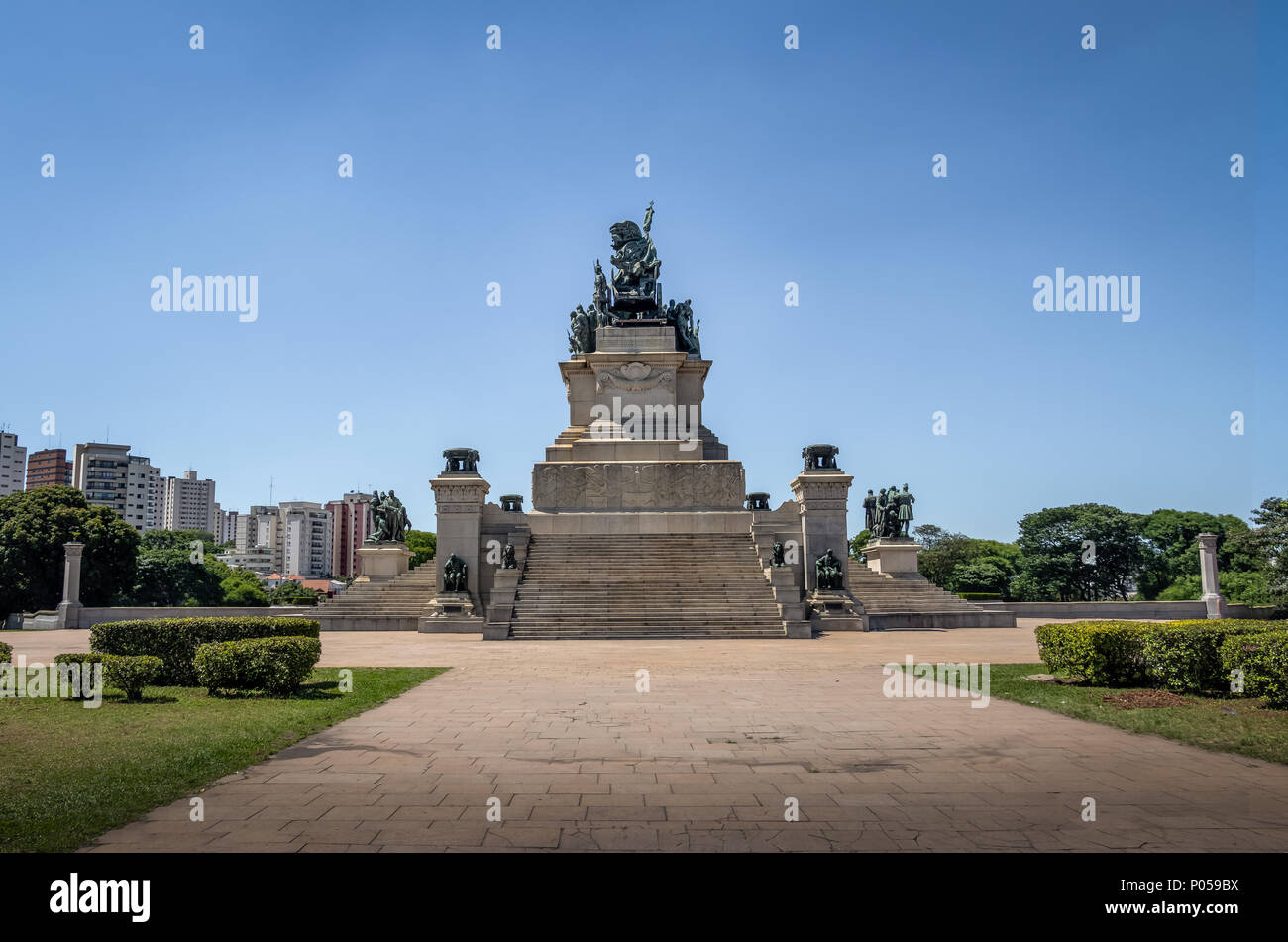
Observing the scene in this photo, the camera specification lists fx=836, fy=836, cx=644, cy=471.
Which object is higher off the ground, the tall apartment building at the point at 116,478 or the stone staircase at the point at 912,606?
the tall apartment building at the point at 116,478

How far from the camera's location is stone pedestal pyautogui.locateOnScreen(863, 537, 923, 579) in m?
37.5

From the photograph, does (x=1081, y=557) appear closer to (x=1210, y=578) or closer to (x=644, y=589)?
(x=1210, y=578)

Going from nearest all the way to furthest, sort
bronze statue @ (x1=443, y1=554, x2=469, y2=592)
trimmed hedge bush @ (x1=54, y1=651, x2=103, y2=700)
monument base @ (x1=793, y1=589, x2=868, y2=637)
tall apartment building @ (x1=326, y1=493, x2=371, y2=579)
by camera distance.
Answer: trimmed hedge bush @ (x1=54, y1=651, x2=103, y2=700) → monument base @ (x1=793, y1=589, x2=868, y2=637) → bronze statue @ (x1=443, y1=554, x2=469, y2=592) → tall apartment building @ (x1=326, y1=493, x2=371, y2=579)

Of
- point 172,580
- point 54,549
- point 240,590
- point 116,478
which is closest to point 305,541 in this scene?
point 116,478

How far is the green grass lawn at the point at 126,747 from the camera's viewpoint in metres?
6.20

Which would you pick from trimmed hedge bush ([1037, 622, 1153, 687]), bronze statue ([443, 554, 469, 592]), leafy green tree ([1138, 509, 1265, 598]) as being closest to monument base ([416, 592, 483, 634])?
bronze statue ([443, 554, 469, 592])

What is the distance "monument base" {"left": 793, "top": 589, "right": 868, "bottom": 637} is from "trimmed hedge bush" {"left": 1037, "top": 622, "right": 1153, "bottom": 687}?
14.4m

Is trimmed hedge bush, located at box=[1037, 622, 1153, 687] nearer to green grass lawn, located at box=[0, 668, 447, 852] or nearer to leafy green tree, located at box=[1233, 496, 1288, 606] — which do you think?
green grass lawn, located at box=[0, 668, 447, 852]

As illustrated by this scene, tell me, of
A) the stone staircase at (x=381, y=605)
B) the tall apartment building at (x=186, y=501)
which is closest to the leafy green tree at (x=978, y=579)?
the stone staircase at (x=381, y=605)

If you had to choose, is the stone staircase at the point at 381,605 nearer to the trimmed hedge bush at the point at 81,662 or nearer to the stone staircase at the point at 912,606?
the stone staircase at the point at 912,606

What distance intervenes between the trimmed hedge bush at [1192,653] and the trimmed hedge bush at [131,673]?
50.7ft
